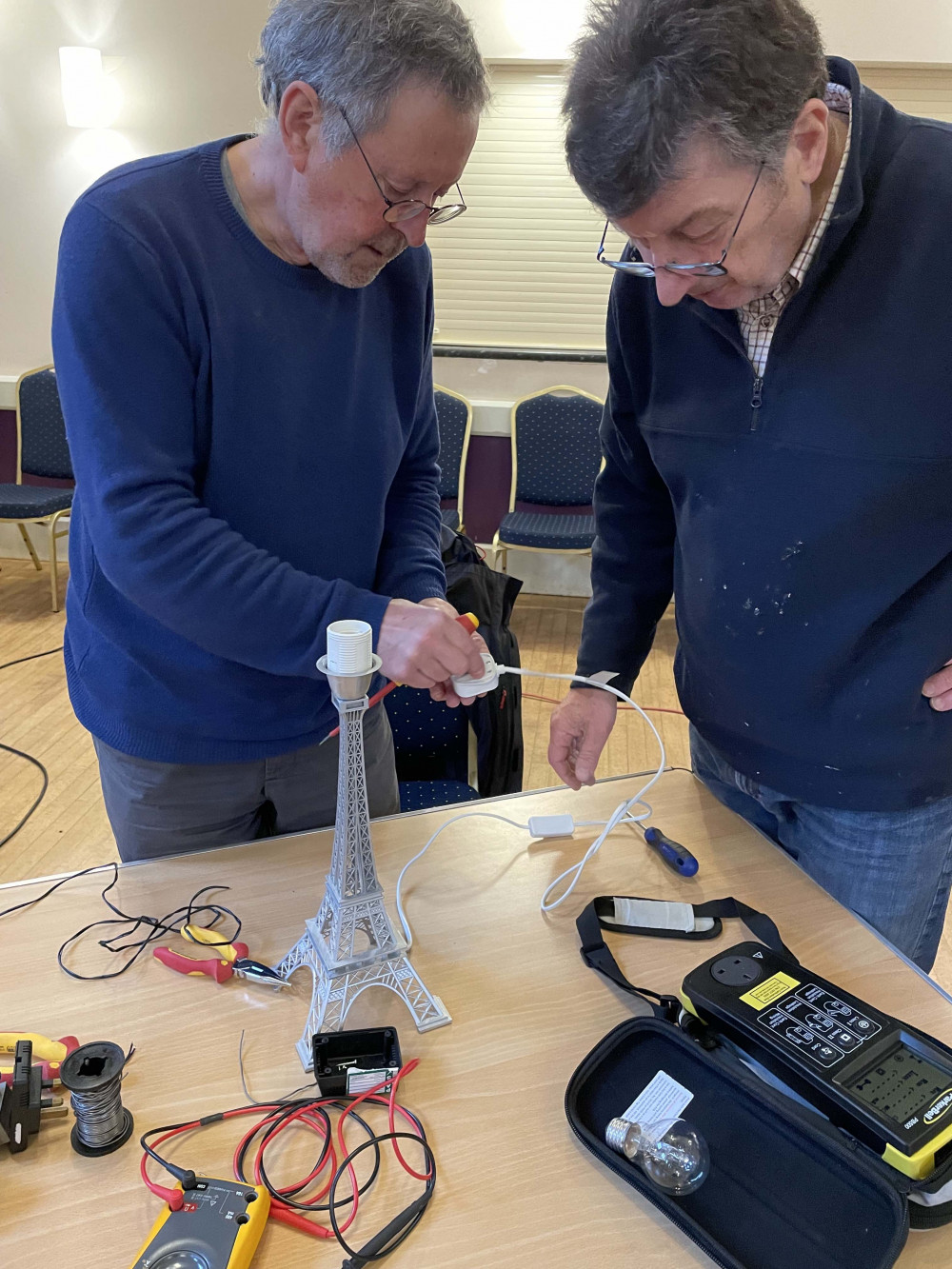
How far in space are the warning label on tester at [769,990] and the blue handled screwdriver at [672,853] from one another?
0.24 meters

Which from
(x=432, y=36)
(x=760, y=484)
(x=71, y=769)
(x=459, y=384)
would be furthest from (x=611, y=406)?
(x=459, y=384)

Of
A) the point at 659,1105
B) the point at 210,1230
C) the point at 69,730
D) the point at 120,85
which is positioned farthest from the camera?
the point at 120,85

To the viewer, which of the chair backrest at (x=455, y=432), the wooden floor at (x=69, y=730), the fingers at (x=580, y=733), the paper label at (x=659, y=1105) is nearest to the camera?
the paper label at (x=659, y=1105)

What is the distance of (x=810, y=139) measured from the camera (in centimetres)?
95

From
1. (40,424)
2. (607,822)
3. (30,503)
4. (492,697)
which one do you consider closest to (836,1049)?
(607,822)

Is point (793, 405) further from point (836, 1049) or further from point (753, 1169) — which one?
point (753, 1169)

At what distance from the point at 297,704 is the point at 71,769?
2054 millimetres

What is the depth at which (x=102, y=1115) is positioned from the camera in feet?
2.69

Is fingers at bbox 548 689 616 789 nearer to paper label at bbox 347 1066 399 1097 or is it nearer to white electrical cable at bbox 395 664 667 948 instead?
white electrical cable at bbox 395 664 667 948

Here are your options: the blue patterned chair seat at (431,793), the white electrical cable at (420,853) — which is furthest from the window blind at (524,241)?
the white electrical cable at (420,853)

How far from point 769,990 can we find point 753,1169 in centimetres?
18

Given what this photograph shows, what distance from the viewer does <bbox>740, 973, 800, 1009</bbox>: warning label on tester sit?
3.02ft

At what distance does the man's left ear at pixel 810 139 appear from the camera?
3.03 feet

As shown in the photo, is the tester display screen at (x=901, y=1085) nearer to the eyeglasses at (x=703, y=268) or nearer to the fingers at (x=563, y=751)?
the fingers at (x=563, y=751)
